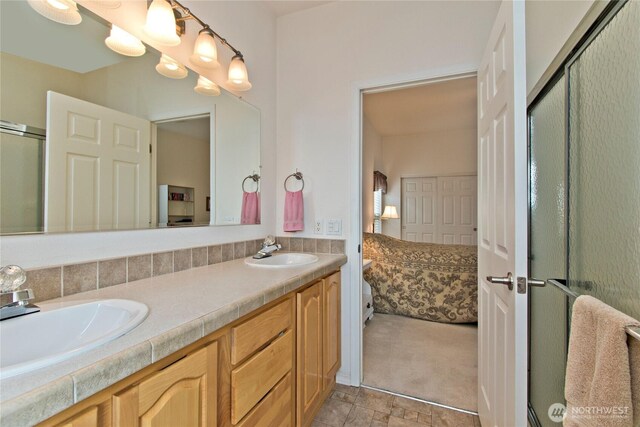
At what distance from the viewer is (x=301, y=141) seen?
84.6 inches

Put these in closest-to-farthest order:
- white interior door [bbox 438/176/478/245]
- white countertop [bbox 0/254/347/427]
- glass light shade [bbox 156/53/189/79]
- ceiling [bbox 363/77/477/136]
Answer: white countertop [bbox 0/254/347/427] < glass light shade [bbox 156/53/189/79] < ceiling [bbox 363/77/477/136] < white interior door [bbox 438/176/478/245]

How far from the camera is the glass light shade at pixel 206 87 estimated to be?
155cm

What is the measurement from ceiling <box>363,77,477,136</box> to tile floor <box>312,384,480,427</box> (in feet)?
9.18

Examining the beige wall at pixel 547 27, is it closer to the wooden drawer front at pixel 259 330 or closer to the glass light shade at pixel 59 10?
the wooden drawer front at pixel 259 330

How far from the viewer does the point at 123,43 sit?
45.4 inches

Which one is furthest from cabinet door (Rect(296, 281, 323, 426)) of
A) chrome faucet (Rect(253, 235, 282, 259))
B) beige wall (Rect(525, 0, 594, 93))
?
beige wall (Rect(525, 0, 594, 93))

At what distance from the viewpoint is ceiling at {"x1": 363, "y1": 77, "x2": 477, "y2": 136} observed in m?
3.55

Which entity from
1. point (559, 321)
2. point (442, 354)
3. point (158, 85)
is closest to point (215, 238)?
point (158, 85)

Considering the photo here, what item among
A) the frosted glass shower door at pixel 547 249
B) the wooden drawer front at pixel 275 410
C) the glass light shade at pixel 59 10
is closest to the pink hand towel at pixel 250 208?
the wooden drawer front at pixel 275 410

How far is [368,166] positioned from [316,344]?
3.81m

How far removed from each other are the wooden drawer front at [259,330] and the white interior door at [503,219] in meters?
0.87

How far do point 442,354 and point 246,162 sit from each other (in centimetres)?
221

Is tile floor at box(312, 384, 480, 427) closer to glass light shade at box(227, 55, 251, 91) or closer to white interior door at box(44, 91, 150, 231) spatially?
white interior door at box(44, 91, 150, 231)

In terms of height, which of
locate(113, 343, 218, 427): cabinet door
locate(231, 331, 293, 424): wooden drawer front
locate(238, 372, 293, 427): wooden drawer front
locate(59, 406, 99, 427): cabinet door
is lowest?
locate(238, 372, 293, 427): wooden drawer front
